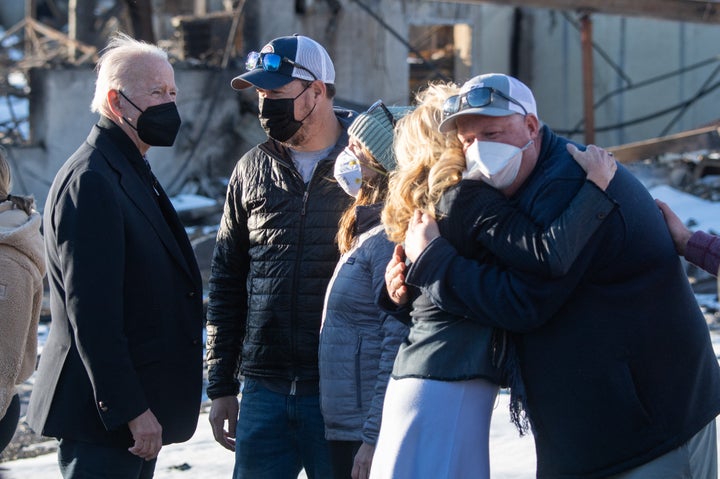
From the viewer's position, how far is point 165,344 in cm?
314

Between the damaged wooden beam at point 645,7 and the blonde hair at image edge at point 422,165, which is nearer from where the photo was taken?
the blonde hair at image edge at point 422,165

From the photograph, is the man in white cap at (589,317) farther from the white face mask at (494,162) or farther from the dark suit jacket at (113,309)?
the dark suit jacket at (113,309)

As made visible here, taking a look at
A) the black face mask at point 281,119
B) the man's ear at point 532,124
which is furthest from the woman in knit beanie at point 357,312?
the man's ear at point 532,124

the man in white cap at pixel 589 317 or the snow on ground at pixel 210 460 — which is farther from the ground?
the man in white cap at pixel 589 317

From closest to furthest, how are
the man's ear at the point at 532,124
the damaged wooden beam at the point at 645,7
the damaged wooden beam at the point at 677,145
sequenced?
the man's ear at the point at 532,124 < the damaged wooden beam at the point at 645,7 < the damaged wooden beam at the point at 677,145

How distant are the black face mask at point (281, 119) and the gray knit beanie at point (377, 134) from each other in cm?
43

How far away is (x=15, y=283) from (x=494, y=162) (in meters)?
1.87

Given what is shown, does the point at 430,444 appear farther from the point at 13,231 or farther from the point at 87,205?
the point at 13,231

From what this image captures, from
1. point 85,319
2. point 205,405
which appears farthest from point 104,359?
point 205,405

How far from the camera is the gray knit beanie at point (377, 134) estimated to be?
307cm

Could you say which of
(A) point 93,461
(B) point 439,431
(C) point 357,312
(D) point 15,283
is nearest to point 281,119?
(C) point 357,312

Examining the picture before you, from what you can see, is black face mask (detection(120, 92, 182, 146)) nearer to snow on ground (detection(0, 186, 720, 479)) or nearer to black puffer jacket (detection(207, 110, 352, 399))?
black puffer jacket (detection(207, 110, 352, 399))

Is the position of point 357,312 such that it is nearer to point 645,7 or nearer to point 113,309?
point 113,309

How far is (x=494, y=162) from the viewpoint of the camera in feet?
7.99
